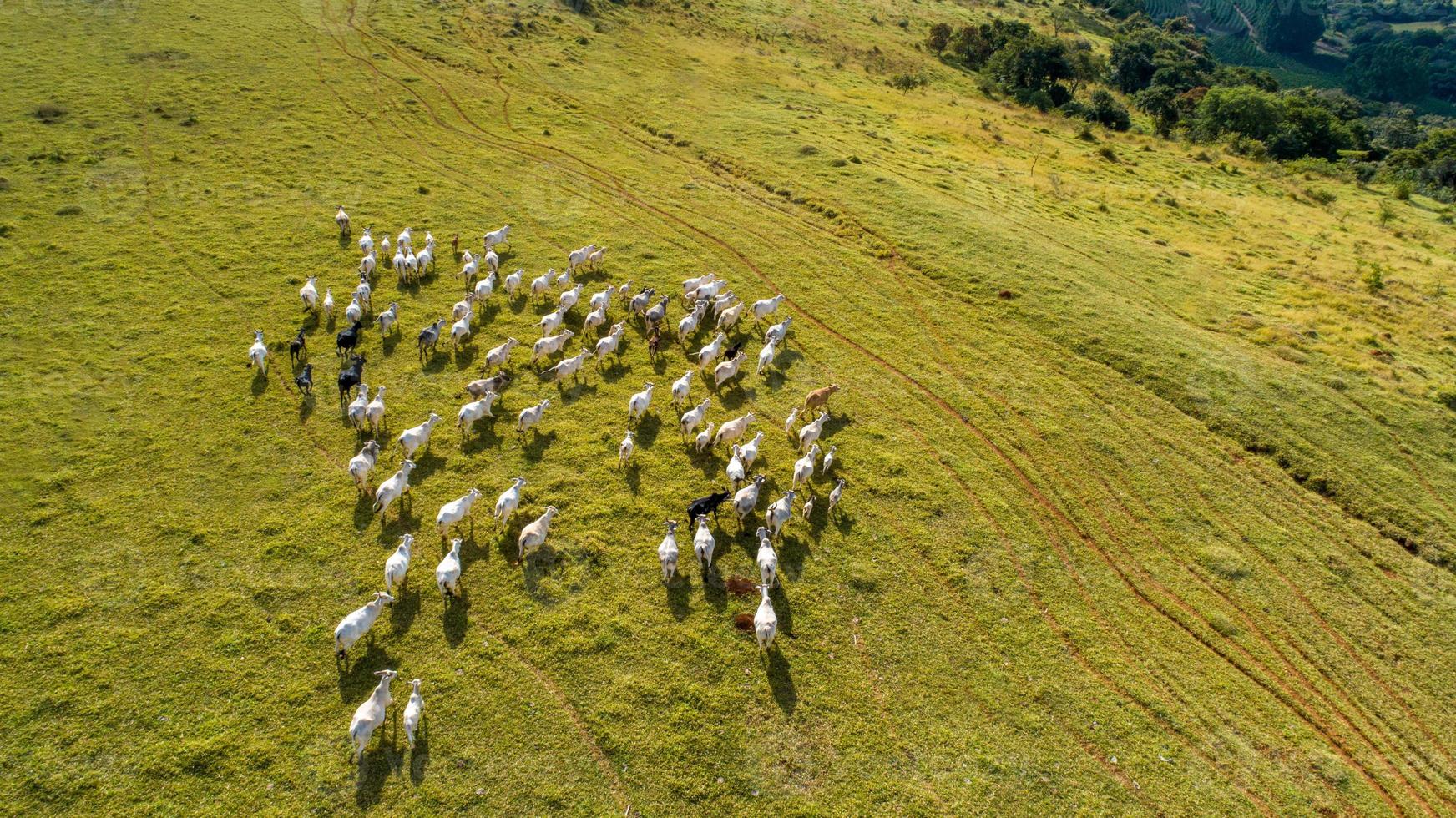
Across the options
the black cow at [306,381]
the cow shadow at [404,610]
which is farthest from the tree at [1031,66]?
the cow shadow at [404,610]

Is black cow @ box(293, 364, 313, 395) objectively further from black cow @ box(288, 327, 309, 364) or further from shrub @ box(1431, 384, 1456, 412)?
shrub @ box(1431, 384, 1456, 412)

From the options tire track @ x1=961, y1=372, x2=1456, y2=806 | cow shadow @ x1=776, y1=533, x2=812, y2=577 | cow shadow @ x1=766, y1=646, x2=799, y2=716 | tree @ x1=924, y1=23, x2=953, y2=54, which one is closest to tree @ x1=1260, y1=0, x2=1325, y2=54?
tree @ x1=924, y1=23, x2=953, y2=54

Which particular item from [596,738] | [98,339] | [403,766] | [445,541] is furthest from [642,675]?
[98,339]

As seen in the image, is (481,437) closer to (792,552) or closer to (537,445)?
(537,445)

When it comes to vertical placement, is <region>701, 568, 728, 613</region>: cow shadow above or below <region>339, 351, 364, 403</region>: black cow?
→ below

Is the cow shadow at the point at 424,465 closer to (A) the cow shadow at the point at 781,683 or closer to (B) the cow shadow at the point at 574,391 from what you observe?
(B) the cow shadow at the point at 574,391

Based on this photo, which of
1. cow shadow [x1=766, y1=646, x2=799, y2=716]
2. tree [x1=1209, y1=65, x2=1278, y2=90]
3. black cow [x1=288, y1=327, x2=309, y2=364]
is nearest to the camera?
cow shadow [x1=766, y1=646, x2=799, y2=716]
